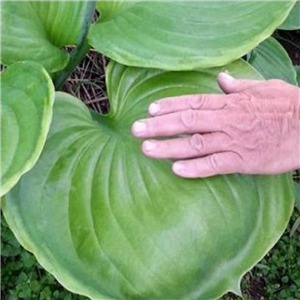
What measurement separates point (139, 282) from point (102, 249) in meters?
0.07

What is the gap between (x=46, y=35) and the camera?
1127 mm

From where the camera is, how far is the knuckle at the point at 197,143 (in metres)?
0.99

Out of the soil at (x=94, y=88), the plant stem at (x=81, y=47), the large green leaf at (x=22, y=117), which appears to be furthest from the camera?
the soil at (x=94, y=88)

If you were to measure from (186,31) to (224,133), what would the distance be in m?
0.19

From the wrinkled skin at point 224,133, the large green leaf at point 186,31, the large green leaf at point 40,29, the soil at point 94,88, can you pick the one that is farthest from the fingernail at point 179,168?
the soil at point 94,88

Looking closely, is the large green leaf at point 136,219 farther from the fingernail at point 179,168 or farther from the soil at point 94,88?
the soil at point 94,88

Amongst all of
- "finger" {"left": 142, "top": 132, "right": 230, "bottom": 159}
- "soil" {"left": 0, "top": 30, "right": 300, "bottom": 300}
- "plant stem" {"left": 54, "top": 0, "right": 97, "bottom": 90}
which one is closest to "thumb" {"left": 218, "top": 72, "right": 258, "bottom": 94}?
"finger" {"left": 142, "top": 132, "right": 230, "bottom": 159}

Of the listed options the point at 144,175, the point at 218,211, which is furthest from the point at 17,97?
the point at 218,211

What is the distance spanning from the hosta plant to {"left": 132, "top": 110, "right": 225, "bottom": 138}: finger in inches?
2.1

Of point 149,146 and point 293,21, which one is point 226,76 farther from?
point 293,21

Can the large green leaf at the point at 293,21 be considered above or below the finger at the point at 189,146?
below

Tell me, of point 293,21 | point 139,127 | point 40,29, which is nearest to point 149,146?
point 139,127

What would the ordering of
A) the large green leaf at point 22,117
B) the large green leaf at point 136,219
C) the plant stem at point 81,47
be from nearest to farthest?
the large green leaf at point 22,117 < the large green leaf at point 136,219 < the plant stem at point 81,47

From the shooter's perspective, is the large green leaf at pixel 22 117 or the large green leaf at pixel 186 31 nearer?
the large green leaf at pixel 22 117
